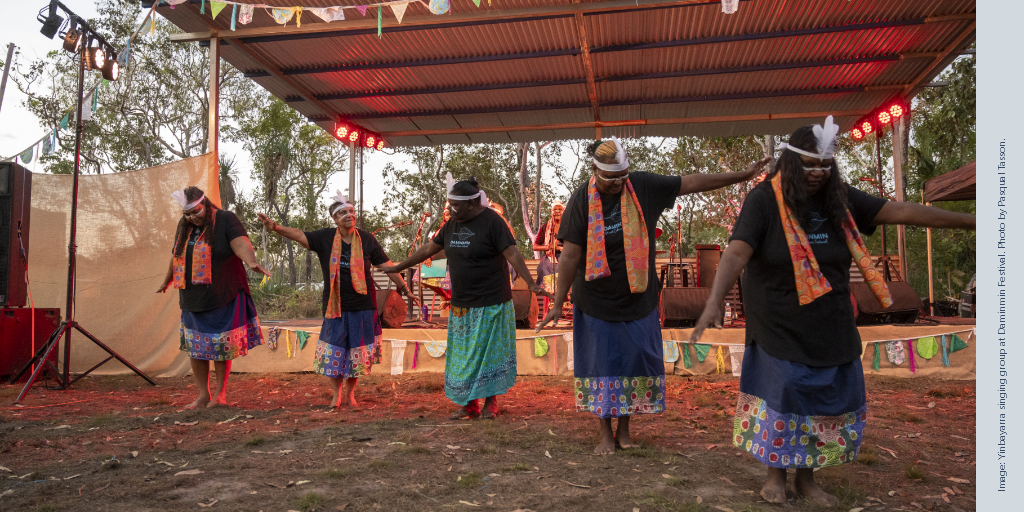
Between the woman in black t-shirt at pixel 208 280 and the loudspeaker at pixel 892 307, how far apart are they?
21.5 ft

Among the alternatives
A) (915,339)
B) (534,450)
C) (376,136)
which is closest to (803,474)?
(534,450)

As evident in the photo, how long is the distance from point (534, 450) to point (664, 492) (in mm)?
1079

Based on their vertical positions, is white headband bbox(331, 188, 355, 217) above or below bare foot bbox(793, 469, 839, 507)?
above

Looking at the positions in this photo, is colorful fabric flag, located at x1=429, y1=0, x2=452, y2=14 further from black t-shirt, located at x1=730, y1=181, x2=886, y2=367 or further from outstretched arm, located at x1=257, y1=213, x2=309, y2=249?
black t-shirt, located at x1=730, y1=181, x2=886, y2=367

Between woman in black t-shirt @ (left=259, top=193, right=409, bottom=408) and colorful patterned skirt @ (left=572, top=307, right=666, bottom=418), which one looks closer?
colorful patterned skirt @ (left=572, top=307, right=666, bottom=418)

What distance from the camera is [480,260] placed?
494 centimetres

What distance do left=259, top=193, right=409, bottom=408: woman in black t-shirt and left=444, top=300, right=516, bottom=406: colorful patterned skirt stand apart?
99 cm

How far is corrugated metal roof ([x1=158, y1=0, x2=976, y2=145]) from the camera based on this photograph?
729 centimetres

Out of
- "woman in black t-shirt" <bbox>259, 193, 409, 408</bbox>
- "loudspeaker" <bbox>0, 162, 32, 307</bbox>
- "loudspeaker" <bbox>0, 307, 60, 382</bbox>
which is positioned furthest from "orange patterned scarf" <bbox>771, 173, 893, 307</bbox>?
"loudspeaker" <bbox>0, 162, 32, 307</bbox>

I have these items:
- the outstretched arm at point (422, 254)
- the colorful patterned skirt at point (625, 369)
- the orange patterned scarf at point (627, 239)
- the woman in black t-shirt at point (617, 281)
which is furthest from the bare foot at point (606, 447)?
the outstretched arm at point (422, 254)

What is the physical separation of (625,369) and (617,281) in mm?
519

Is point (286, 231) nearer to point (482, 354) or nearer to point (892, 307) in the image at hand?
point (482, 354)

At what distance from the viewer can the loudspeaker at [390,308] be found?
7844 millimetres

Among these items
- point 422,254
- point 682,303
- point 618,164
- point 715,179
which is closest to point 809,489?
point 715,179
